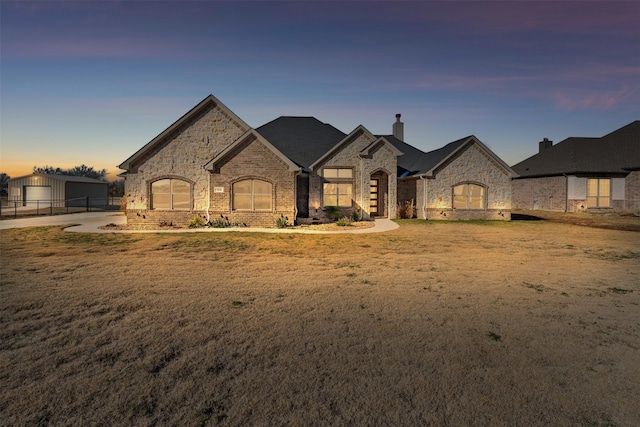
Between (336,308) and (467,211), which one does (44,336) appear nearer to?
(336,308)

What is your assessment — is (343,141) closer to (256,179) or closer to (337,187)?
(337,187)

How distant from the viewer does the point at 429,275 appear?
8.32m

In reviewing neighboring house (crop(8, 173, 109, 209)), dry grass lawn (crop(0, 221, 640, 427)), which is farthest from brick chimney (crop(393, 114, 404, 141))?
neighboring house (crop(8, 173, 109, 209))

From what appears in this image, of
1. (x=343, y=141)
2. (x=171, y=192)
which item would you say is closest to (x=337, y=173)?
(x=343, y=141)

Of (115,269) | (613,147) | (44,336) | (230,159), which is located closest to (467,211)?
(230,159)

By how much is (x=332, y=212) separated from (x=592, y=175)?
24111 mm

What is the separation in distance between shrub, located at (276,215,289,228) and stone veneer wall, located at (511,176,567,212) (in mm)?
25442

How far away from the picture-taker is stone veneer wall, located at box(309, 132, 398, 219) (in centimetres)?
2250

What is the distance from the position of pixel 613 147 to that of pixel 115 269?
40.8 meters

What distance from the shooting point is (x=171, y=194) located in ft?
63.1

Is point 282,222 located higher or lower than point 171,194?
lower

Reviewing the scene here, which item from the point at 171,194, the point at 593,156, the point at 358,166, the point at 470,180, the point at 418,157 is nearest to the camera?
the point at 171,194

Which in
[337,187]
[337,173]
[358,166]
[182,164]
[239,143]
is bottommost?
[337,187]

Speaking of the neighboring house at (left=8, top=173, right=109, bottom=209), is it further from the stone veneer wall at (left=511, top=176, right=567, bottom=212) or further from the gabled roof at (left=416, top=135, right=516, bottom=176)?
the stone veneer wall at (left=511, top=176, right=567, bottom=212)
